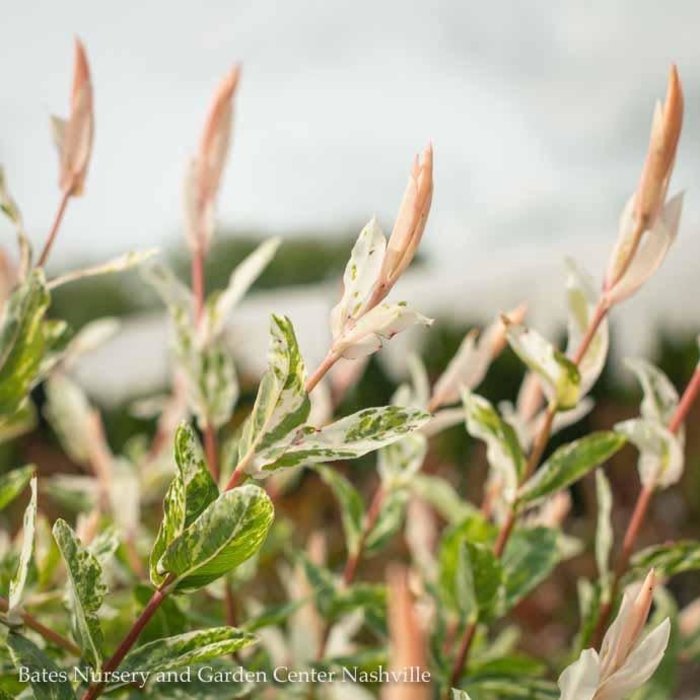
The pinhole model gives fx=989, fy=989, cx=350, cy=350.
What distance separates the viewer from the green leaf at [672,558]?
0.82 m

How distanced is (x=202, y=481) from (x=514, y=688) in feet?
1.50

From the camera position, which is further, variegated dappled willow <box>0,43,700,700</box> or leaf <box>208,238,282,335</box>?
leaf <box>208,238,282,335</box>

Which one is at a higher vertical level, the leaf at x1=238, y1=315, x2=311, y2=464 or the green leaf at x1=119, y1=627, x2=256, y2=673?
the leaf at x1=238, y1=315, x2=311, y2=464

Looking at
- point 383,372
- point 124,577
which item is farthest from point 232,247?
point 124,577

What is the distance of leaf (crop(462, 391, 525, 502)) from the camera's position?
786 millimetres

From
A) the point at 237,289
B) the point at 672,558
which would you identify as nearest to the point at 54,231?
the point at 237,289

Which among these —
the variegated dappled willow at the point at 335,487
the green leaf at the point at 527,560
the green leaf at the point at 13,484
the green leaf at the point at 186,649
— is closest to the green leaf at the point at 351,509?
the variegated dappled willow at the point at 335,487

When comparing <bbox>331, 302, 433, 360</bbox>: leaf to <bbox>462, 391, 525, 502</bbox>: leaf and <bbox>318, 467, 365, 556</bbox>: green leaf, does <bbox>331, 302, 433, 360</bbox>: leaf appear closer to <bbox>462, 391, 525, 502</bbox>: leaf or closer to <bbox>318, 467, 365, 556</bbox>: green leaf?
<bbox>462, 391, 525, 502</bbox>: leaf

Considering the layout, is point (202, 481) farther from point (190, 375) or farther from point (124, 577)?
point (124, 577)

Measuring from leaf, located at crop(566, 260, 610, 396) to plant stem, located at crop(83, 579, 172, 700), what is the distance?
380 millimetres

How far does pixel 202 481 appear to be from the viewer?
1.86ft

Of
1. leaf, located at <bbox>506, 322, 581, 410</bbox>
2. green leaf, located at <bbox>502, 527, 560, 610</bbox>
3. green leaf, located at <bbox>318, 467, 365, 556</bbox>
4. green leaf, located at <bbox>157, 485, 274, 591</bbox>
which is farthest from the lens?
green leaf, located at <bbox>318, 467, 365, 556</bbox>

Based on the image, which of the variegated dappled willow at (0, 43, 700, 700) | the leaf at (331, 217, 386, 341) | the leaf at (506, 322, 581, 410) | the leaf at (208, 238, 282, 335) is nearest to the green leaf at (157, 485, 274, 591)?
the variegated dappled willow at (0, 43, 700, 700)

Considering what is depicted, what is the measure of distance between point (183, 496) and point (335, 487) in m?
0.46
